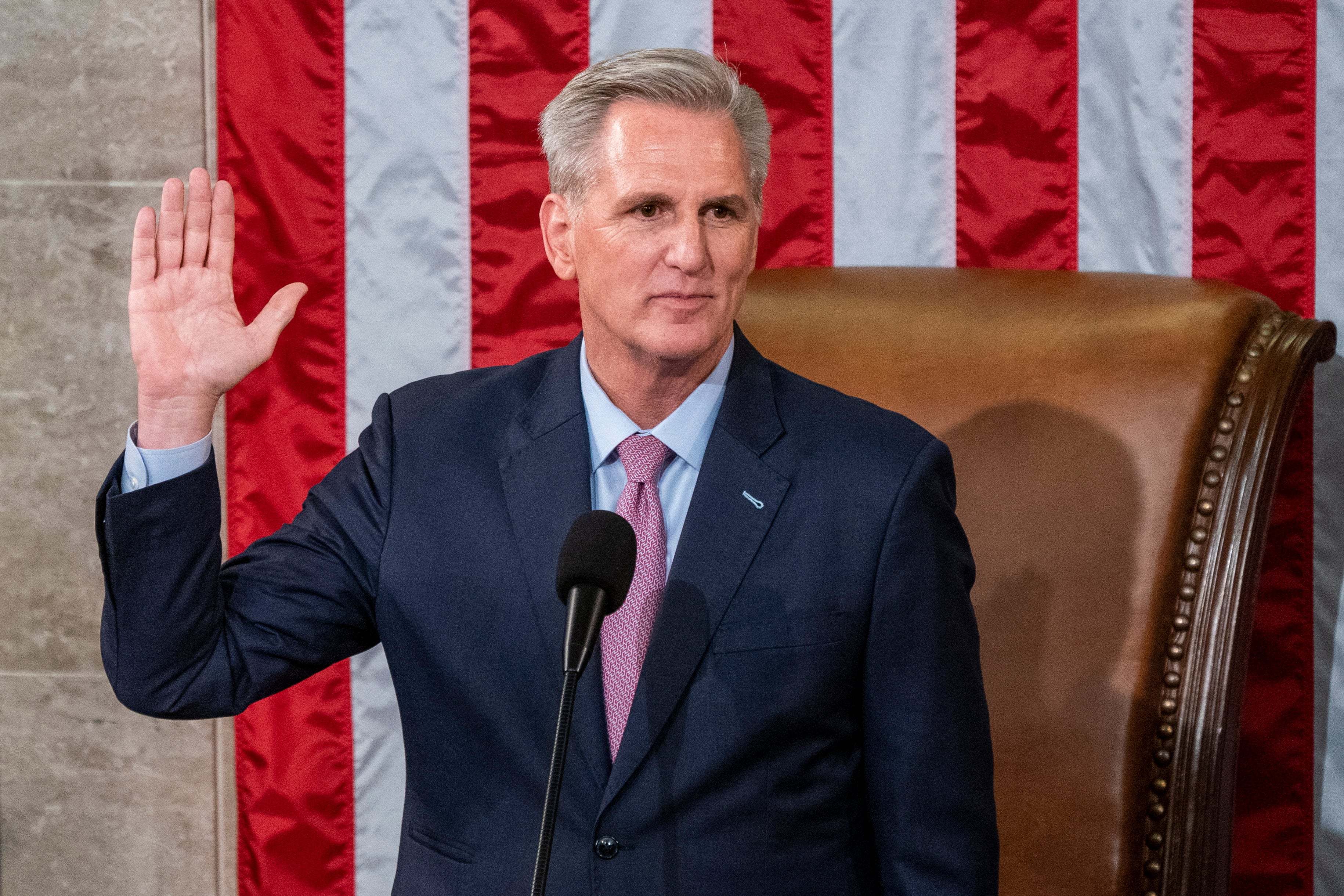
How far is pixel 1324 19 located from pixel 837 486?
4.11 ft

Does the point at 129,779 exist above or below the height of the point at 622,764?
below

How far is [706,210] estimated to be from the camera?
120cm

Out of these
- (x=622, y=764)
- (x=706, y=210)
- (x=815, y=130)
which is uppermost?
(x=815, y=130)

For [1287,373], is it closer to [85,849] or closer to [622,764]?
[622,764]

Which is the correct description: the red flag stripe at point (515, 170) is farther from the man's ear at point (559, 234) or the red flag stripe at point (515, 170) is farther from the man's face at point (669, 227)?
the man's face at point (669, 227)

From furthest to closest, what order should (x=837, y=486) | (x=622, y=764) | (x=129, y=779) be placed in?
(x=129, y=779) → (x=837, y=486) → (x=622, y=764)

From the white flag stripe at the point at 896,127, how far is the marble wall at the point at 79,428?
1062 millimetres

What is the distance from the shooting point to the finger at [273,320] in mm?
1131

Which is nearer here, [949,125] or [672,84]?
[672,84]

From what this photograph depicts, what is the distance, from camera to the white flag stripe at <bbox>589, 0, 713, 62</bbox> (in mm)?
1937

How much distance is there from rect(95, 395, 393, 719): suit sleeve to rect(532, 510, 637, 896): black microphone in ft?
1.36

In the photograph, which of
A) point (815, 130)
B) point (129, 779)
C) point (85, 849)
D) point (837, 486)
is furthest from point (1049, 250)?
point (85, 849)

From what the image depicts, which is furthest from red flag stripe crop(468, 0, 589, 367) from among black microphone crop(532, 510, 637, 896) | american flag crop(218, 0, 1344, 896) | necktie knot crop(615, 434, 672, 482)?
black microphone crop(532, 510, 637, 896)

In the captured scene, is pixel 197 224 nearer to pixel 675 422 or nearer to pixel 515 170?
pixel 675 422
